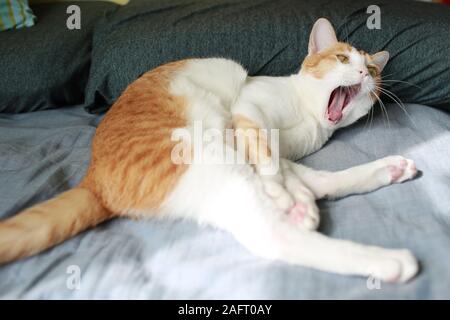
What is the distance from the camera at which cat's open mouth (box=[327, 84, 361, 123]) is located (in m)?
1.26

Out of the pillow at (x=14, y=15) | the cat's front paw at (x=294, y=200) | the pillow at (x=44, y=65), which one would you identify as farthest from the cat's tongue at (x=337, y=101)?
the pillow at (x=14, y=15)

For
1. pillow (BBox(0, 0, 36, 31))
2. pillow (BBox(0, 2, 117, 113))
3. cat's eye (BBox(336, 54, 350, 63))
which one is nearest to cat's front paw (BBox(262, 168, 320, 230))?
cat's eye (BBox(336, 54, 350, 63))

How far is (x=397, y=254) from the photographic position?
0.73 metres

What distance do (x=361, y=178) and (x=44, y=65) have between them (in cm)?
131

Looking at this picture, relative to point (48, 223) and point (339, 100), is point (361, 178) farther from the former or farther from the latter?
point (48, 223)

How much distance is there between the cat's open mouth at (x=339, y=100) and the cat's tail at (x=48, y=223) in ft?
2.60

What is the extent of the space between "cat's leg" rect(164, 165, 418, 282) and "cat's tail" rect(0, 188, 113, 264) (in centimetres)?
18

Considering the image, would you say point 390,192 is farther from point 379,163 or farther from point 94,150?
point 94,150

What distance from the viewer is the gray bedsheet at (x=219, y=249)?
0.71 metres

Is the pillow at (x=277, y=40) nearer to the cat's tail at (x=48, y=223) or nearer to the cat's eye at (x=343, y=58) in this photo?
the cat's eye at (x=343, y=58)

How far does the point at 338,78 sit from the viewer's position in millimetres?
1222

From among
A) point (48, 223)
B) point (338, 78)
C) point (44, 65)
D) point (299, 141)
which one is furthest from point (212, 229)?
point (44, 65)

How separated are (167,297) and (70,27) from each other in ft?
4.56
